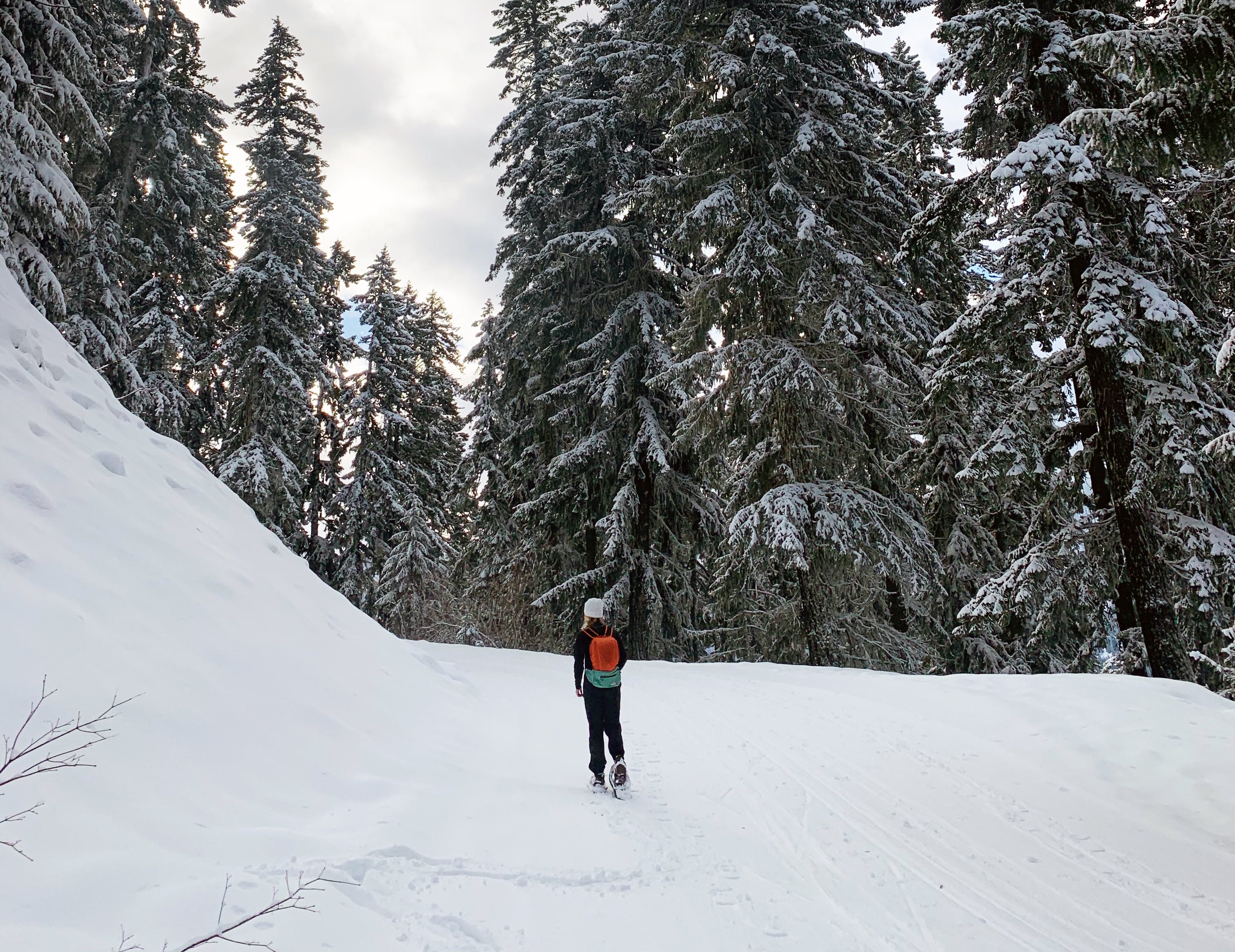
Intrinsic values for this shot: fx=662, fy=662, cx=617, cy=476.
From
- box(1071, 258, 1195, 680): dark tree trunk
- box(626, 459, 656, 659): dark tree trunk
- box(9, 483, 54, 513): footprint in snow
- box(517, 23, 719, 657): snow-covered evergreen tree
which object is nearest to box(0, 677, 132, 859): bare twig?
box(9, 483, 54, 513): footprint in snow

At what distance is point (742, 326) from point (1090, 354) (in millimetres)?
6197

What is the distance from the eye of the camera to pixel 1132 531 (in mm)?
8086

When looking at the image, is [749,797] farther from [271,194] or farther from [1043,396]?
[271,194]

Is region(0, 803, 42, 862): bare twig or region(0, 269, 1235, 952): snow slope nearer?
region(0, 803, 42, 862): bare twig

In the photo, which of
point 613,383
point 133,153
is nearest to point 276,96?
point 133,153

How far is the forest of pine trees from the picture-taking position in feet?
26.6

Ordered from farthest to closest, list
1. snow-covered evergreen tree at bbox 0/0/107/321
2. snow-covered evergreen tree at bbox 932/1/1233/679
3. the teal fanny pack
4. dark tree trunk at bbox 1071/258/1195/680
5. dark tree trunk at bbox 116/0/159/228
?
dark tree trunk at bbox 116/0/159/228 < snow-covered evergreen tree at bbox 0/0/107/321 < dark tree trunk at bbox 1071/258/1195/680 < snow-covered evergreen tree at bbox 932/1/1233/679 < the teal fanny pack

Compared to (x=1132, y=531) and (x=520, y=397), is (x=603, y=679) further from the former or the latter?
(x=520, y=397)

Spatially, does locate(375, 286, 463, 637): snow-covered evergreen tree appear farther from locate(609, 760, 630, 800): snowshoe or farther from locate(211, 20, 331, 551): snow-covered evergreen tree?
locate(609, 760, 630, 800): snowshoe

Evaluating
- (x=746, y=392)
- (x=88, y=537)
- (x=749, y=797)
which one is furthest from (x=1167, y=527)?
(x=88, y=537)

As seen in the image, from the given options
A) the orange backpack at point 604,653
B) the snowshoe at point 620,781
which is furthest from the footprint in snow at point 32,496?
the snowshoe at point 620,781

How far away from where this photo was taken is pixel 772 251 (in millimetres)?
11570

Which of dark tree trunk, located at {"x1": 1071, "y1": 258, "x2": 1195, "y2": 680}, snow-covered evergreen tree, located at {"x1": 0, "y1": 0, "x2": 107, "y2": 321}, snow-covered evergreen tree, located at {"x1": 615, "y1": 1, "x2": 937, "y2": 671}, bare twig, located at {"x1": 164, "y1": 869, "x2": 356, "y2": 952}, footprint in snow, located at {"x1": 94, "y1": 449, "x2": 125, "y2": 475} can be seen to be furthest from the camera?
snow-covered evergreen tree, located at {"x1": 615, "y1": 1, "x2": 937, "y2": 671}

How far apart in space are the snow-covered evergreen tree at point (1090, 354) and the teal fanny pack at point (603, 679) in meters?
5.31
